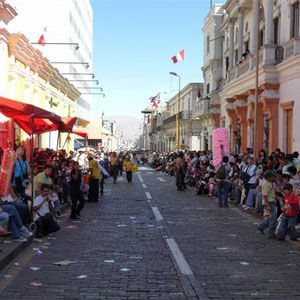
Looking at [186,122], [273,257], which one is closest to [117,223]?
[273,257]

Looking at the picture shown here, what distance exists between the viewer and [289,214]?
34.6 feet

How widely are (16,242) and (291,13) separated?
60.3 feet

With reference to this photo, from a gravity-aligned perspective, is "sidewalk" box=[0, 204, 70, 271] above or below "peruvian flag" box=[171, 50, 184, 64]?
below

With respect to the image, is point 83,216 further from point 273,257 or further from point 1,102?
point 273,257

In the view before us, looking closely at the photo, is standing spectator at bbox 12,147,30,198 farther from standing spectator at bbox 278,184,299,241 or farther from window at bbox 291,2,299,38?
window at bbox 291,2,299,38

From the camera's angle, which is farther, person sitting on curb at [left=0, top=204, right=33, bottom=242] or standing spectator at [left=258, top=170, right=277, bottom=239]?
standing spectator at [left=258, top=170, right=277, bottom=239]

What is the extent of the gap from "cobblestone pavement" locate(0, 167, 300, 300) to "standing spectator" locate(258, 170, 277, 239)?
259 millimetres

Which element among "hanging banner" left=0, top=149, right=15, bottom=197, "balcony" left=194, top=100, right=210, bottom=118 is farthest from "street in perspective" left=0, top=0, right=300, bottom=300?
"balcony" left=194, top=100, right=210, bottom=118

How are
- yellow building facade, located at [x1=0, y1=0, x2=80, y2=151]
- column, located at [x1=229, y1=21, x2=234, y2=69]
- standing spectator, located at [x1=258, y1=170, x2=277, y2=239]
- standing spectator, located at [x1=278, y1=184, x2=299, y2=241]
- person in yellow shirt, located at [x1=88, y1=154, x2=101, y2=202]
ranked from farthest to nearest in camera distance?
column, located at [x1=229, y1=21, x2=234, y2=69], yellow building facade, located at [x1=0, y1=0, x2=80, y2=151], person in yellow shirt, located at [x1=88, y1=154, x2=101, y2=202], standing spectator, located at [x1=258, y1=170, x2=277, y2=239], standing spectator, located at [x1=278, y1=184, x2=299, y2=241]

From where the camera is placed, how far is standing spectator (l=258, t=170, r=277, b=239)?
36.3 ft

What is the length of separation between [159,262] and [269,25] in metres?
19.3

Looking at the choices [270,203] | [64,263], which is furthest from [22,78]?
[64,263]

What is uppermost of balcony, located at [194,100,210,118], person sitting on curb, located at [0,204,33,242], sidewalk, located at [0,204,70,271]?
balcony, located at [194,100,210,118]

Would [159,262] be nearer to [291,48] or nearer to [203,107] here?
[291,48]
